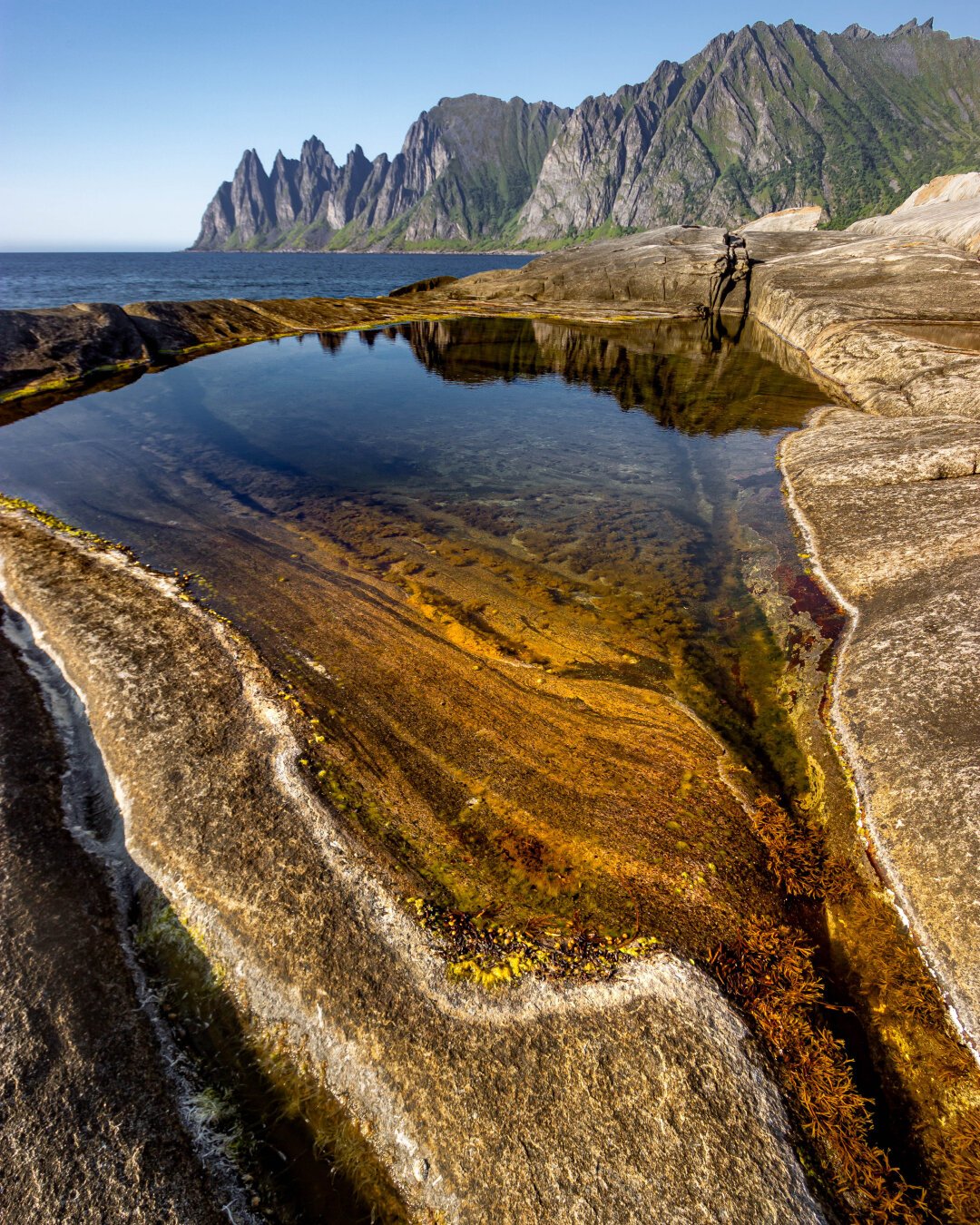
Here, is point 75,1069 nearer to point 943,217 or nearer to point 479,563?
point 479,563

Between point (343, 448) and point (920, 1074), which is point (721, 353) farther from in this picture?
point (920, 1074)

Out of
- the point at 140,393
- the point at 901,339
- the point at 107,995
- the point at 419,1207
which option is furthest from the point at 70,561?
the point at 901,339

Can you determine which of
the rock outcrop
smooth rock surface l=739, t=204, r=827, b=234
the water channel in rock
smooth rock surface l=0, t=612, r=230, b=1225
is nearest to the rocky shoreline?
the water channel in rock

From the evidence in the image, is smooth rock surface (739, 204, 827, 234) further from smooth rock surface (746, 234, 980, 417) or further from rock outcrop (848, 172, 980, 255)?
smooth rock surface (746, 234, 980, 417)

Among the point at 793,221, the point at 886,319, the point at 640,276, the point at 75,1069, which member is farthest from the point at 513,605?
the point at 793,221

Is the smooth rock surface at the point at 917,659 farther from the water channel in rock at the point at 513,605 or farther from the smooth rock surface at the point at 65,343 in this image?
the smooth rock surface at the point at 65,343

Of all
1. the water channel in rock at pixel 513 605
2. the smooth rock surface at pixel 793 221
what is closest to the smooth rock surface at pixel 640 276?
the smooth rock surface at pixel 793 221
